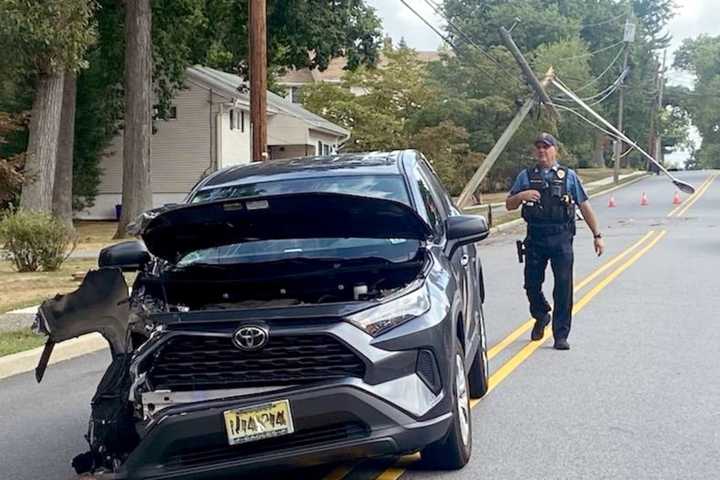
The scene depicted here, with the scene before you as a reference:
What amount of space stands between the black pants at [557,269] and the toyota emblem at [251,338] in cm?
501

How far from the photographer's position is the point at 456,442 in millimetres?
5535

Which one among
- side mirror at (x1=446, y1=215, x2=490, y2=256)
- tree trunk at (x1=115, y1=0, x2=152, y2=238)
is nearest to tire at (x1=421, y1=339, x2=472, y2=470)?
side mirror at (x1=446, y1=215, x2=490, y2=256)

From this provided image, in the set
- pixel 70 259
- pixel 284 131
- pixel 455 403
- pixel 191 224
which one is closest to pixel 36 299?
pixel 70 259

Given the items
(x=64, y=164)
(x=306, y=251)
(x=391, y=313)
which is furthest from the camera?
(x=64, y=164)

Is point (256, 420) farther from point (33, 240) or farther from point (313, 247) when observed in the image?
point (33, 240)

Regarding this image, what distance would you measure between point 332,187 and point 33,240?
12533 mm

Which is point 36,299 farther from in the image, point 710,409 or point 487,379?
point 710,409

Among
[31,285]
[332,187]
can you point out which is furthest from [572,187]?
[31,285]

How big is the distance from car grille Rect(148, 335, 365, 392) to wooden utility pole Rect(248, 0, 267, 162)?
13227 millimetres

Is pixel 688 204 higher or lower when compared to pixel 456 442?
lower

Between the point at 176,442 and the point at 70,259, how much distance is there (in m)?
16.5

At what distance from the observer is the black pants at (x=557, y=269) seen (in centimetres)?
920

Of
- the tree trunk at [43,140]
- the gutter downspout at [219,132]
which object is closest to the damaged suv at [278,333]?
the tree trunk at [43,140]

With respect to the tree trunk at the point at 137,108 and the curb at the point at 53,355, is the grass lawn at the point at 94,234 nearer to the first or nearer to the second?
the tree trunk at the point at 137,108
